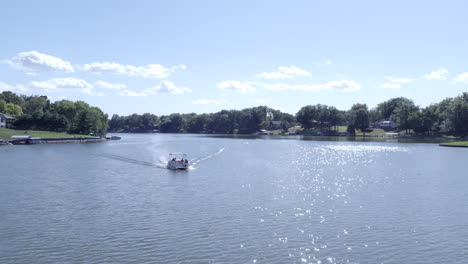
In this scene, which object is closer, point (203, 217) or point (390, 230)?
point (390, 230)

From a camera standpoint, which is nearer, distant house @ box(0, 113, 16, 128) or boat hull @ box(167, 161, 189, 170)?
boat hull @ box(167, 161, 189, 170)

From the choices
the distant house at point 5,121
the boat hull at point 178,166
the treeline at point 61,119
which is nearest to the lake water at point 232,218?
the boat hull at point 178,166

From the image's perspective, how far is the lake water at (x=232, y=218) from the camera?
2377cm

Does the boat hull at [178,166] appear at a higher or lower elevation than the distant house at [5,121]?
lower

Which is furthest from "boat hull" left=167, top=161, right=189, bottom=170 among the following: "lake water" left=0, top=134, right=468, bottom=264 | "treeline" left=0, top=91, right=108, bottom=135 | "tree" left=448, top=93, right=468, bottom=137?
"tree" left=448, top=93, right=468, bottom=137

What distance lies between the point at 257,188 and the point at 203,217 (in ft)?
52.3

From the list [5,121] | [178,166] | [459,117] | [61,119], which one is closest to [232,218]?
[178,166]

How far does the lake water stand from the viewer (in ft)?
78.0

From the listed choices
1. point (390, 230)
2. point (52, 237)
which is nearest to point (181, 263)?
point (52, 237)

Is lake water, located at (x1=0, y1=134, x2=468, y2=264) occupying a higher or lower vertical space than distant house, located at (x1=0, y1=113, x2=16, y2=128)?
lower

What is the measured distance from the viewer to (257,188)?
47094 mm

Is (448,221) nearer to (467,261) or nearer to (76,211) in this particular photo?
(467,261)

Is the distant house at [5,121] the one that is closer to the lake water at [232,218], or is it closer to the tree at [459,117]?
the lake water at [232,218]

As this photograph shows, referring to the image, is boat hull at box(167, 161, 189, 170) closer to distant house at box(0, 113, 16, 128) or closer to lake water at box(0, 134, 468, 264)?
lake water at box(0, 134, 468, 264)
